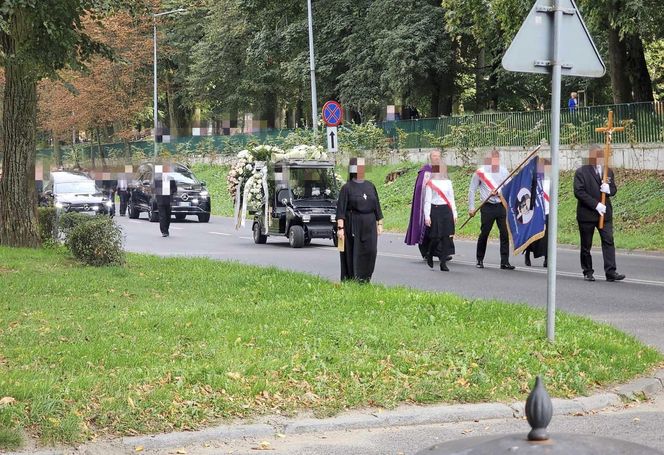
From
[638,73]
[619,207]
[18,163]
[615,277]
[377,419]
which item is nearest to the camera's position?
[377,419]

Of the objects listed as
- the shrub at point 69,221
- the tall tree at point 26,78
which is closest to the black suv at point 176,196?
the tall tree at point 26,78

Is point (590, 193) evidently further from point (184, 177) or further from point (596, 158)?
point (184, 177)

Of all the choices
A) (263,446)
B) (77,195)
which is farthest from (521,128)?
(263,446)

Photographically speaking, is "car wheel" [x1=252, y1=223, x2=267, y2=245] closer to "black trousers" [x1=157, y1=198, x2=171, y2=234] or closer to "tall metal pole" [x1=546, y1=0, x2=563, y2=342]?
"black trousers" [x1=157, y1=198, x2=171, y2=234]

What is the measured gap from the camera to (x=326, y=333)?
31.2ft

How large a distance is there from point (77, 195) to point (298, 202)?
15.8 m

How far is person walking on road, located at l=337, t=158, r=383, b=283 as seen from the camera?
524 inches

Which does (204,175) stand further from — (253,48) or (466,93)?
(466,93)

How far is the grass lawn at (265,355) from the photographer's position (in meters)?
7.21

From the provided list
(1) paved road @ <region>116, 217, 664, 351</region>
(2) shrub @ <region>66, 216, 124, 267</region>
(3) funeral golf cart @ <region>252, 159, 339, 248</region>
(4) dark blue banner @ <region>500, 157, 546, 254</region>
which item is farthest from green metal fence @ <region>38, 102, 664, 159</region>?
(2) shrub @ <region>66, 216, 124, 267</region>

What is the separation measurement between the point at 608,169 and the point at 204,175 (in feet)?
150

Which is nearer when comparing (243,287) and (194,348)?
(194,348)

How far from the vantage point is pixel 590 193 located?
15.3 m

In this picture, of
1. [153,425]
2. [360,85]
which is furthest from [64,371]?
[360,85]
